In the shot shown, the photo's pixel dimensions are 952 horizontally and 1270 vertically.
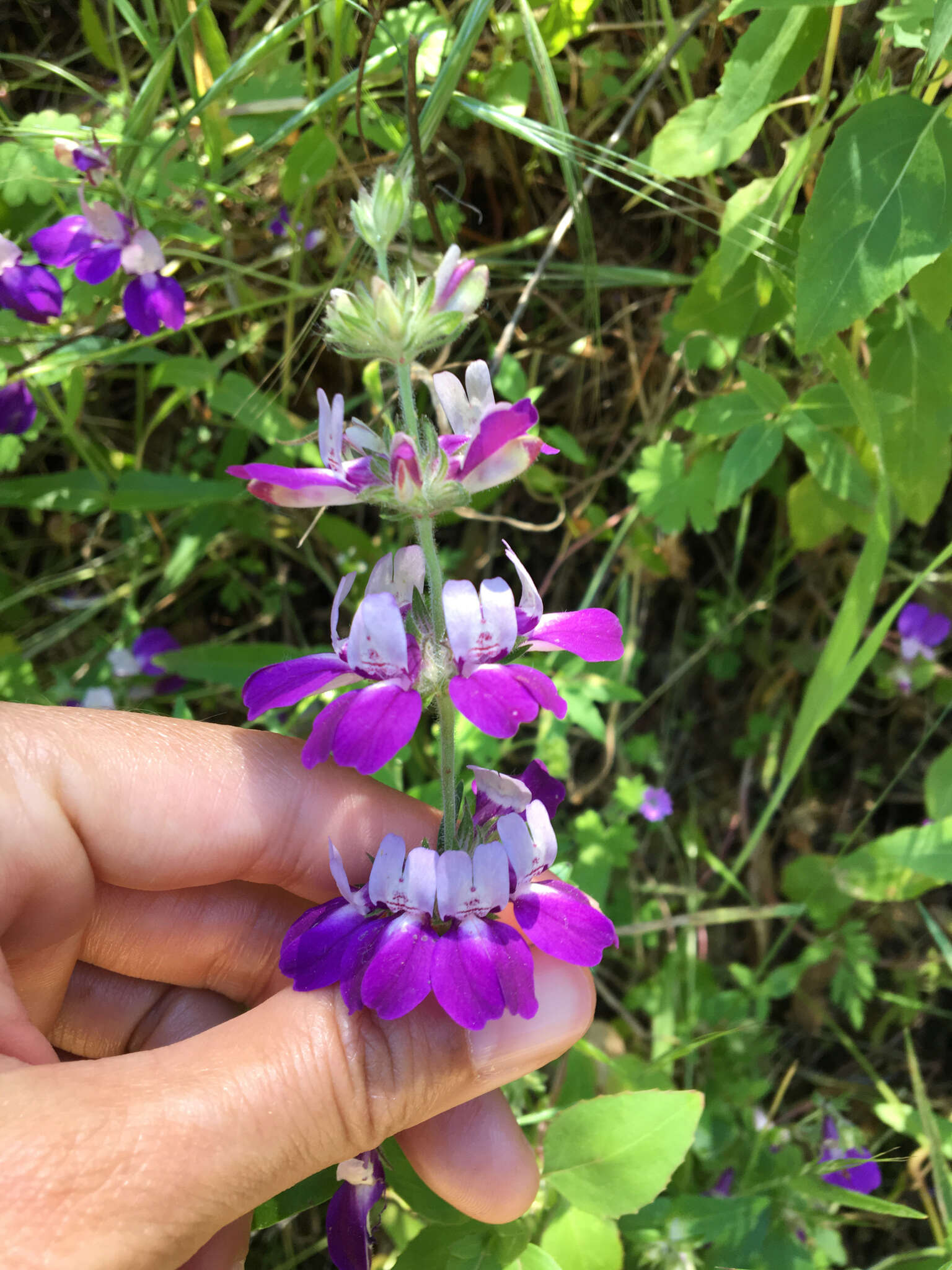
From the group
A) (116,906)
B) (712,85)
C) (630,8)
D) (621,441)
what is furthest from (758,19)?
(116,906)

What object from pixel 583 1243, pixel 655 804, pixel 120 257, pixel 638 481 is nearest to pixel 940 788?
pixel 655 804

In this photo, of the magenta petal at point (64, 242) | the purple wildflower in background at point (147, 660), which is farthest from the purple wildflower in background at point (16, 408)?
the purple wildflower in background at point (147, 660)

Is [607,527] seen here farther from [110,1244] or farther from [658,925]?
[110,1244]

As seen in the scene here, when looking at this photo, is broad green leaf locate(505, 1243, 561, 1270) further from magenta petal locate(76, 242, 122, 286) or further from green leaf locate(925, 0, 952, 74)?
magenta petal locate(76, 242, 122, 286)

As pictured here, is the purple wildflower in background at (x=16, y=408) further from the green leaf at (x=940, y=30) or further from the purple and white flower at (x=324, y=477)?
the green leaf at (x=940, y=30)

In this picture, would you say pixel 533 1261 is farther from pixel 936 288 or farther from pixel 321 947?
pixel 936 288

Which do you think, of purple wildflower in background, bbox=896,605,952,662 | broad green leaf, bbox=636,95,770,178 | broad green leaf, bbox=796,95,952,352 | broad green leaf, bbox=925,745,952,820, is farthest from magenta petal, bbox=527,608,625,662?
purple wildflower in background, bbox=896,605,952,662
